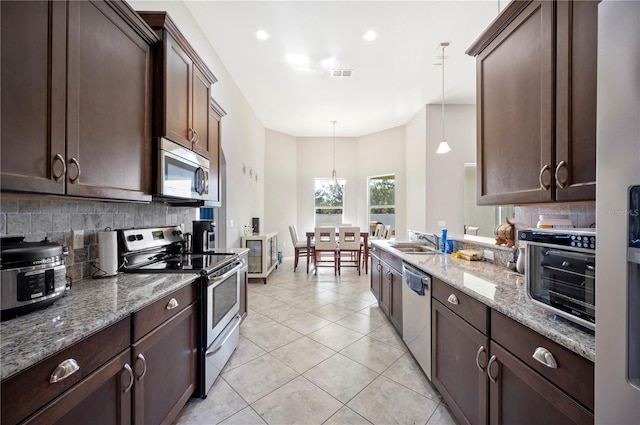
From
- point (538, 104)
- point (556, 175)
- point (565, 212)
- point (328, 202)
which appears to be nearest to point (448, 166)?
point (328, 202)

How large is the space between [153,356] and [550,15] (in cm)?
252

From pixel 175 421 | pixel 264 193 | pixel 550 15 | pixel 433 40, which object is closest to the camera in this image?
pixel 550 15

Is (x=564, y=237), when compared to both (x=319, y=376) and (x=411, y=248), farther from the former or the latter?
(x=411, y=248)

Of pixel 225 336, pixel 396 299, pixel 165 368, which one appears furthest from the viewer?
pixel 396 299

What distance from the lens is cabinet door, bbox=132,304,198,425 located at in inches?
44.8

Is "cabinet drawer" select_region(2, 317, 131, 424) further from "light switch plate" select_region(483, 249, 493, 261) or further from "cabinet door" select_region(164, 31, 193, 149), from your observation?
"light switch plate" select_region(483, 249, 493, 261)

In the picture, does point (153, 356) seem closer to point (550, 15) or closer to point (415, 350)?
point (415, 350)

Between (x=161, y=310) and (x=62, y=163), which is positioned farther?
(x=161, y=310)

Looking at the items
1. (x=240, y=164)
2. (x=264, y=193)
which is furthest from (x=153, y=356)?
(x=264, y=193)

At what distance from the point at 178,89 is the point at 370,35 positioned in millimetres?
2410

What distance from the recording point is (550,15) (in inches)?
46.7

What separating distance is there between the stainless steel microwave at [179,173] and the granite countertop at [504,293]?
73.3 inches

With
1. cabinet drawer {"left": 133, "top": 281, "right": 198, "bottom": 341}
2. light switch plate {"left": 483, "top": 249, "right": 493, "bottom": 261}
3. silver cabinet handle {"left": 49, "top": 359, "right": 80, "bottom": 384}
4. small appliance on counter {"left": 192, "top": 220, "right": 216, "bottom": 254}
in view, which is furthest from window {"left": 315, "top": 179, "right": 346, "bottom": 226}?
silver cabinet handle {"left": 49, "top": 359, "right": 80, "bottom": 384}

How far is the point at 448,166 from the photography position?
16.4ft
